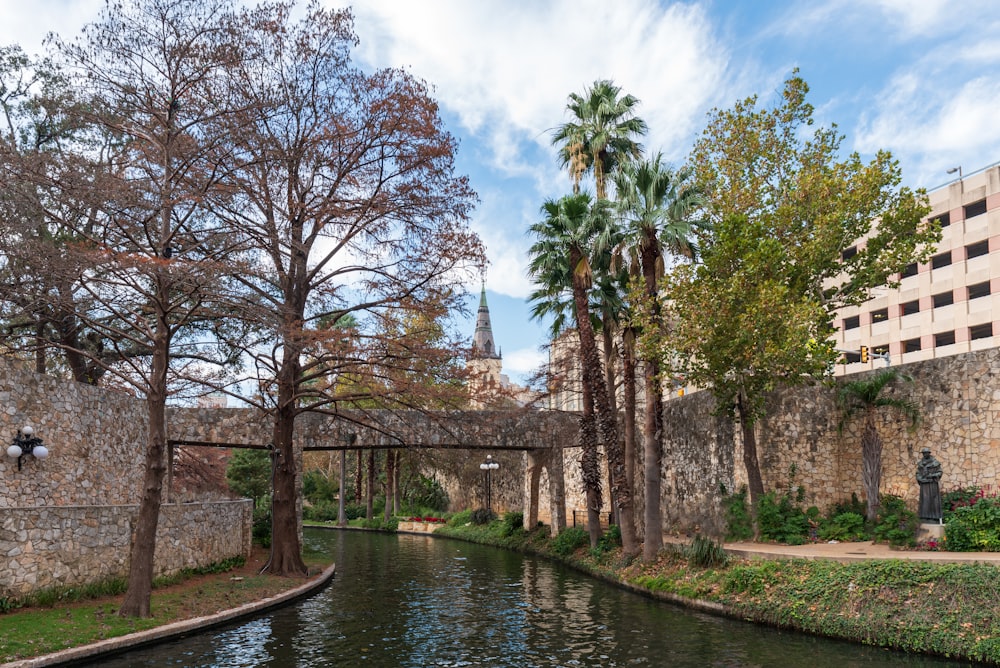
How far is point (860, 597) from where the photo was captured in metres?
14.6

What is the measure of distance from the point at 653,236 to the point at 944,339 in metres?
34.8

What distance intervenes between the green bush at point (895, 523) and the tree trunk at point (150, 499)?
16258mm

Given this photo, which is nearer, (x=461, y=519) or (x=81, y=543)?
(x=81, y=543)

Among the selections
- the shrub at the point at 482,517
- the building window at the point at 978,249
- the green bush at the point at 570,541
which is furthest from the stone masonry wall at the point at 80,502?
the building window at the point at 978,249

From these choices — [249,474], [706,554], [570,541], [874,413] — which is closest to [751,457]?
[874,413]

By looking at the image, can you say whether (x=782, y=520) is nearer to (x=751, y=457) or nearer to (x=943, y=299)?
(x=751, y=457)

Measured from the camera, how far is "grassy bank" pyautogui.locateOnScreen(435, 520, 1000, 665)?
1288cm

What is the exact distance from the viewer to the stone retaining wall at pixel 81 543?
14.2 m

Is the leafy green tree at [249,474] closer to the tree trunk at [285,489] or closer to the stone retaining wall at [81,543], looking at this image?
the tree trunk at [285,489]

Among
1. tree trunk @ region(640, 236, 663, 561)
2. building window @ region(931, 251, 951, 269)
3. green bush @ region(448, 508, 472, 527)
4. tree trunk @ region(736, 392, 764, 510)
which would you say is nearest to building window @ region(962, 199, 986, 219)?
building window @ region(931, 251, 951, 269)

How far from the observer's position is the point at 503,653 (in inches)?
541

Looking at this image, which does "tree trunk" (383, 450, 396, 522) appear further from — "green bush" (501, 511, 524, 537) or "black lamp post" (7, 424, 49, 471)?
"black lamp post" (7, 424, 49, 471)

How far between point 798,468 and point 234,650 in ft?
57.0

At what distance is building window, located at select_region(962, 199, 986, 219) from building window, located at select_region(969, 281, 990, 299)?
4001 millimetres
